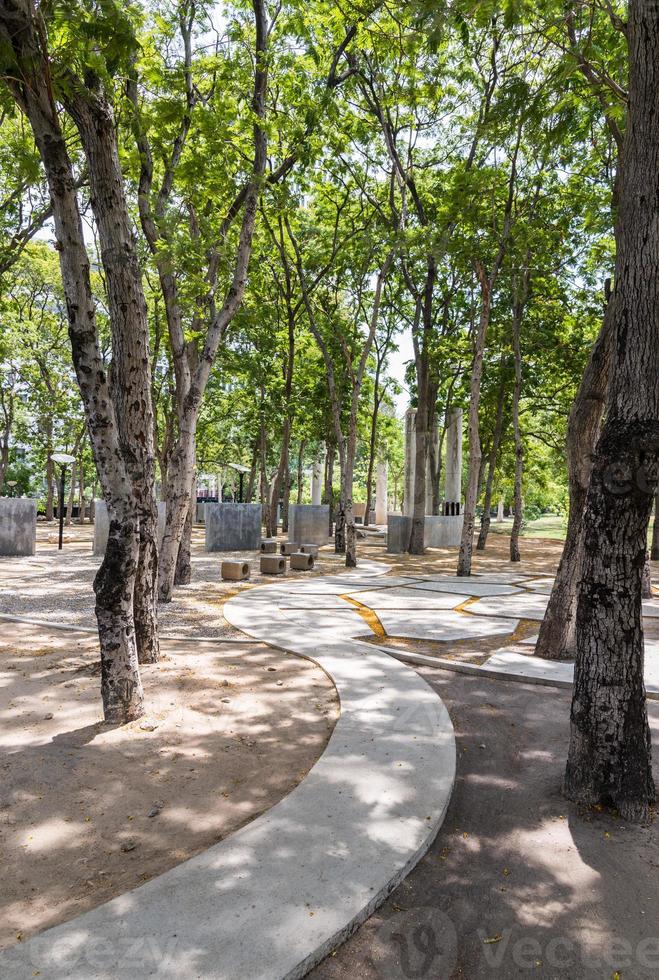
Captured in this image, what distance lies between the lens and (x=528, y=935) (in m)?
2.45

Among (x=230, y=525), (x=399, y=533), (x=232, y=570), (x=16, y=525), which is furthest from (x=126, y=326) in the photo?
(x=399, y=533)

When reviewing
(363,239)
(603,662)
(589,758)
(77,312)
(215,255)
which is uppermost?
(363,239)

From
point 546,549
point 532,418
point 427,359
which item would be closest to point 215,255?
point 427,359

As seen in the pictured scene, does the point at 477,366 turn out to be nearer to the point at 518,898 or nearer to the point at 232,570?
the point at 232,570

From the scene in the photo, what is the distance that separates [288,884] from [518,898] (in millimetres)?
1019

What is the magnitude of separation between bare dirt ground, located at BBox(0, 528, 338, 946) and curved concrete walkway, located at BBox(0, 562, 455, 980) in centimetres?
21

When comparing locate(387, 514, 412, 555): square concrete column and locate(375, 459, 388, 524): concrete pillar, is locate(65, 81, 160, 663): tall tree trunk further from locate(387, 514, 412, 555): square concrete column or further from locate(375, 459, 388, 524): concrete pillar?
locate(375, 459, 388, 524): concrete pillar

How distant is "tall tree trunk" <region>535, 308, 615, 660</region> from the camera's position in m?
6.00

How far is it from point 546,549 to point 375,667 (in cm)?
1792

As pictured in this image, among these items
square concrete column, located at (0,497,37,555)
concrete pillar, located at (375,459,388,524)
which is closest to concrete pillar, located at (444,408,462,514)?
concrete pillar, located at (375,459,388,524)

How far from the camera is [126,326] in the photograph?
17.5 feet

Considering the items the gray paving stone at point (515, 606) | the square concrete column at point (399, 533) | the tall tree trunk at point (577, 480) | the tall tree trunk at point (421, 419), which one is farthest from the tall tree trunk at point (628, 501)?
the square concrete column at point (399, 533)

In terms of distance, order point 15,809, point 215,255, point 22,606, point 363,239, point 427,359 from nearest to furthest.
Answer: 1. point 15,809
2. point 22,606
3. point 215,255
4. point 363,239
5. point 427,359

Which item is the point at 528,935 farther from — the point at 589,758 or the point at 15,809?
the point at 15,809
